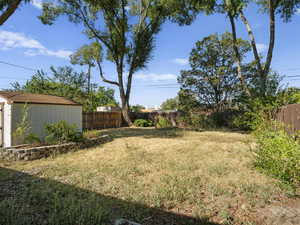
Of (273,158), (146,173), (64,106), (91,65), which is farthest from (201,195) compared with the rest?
(91,65)

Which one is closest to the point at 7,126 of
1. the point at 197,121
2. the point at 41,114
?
the point at 41,114

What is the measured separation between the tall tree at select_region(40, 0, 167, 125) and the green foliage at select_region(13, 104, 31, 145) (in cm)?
944

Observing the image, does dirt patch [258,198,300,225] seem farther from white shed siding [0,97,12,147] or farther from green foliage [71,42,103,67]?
green foliage [71,42,103,67]

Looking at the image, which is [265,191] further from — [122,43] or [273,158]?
[122,43]

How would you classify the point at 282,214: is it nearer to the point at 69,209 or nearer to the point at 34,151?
the point at 69,209

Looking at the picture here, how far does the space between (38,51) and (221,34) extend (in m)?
16.9

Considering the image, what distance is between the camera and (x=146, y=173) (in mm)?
3615

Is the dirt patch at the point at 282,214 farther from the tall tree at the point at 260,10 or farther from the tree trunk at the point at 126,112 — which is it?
the tree trunk at the point at 126,112

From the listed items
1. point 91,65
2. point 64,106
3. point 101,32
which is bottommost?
point 64,106

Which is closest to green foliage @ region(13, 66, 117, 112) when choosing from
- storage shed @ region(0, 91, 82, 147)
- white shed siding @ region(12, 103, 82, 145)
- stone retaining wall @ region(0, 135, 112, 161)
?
white shed siding @ region(12, 103, 82, 145)

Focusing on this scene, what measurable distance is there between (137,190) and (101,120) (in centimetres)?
1156

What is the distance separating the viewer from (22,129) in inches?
218

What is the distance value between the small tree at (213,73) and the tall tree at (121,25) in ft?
13.9

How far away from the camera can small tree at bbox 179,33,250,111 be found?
504 inches
